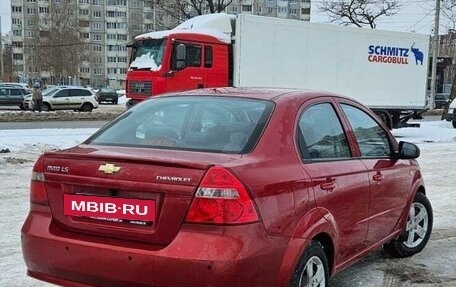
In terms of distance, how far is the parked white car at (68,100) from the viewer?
32.2 meters

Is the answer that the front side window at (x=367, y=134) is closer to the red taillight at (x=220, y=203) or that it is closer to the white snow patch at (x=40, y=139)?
the red taillight at (x=220, y=203)

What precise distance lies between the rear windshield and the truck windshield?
12.3 meters

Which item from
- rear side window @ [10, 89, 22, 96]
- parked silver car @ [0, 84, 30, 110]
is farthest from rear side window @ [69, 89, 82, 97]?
rear side window @ [10, 89, 22, 96]

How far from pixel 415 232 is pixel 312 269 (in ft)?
7.39

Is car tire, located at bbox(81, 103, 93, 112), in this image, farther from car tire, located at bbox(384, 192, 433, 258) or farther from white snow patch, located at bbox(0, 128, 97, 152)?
car tire, located at bbox(384, 192, 433, 258)

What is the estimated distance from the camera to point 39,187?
138 inches

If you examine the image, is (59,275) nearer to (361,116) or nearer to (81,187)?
(81,187)

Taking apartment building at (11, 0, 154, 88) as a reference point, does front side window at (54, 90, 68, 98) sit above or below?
below

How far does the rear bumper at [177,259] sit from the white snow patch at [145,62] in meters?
13.2

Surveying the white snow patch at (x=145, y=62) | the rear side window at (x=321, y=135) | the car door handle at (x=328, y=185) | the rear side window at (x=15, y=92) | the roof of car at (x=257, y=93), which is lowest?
the rear side window at (x=15, y=92)

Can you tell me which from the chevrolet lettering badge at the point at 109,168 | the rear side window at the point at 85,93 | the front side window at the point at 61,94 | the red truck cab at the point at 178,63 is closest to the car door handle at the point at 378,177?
the chevrolet lettering badge at the point at 109,168

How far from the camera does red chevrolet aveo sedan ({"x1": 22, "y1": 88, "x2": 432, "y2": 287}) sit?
3033 millimetres

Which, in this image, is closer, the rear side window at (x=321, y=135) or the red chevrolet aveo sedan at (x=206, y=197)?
the red chevrolet aveo sedan at (x=206, y=197)

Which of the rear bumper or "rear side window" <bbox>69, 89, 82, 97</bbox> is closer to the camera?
the rear bumper
